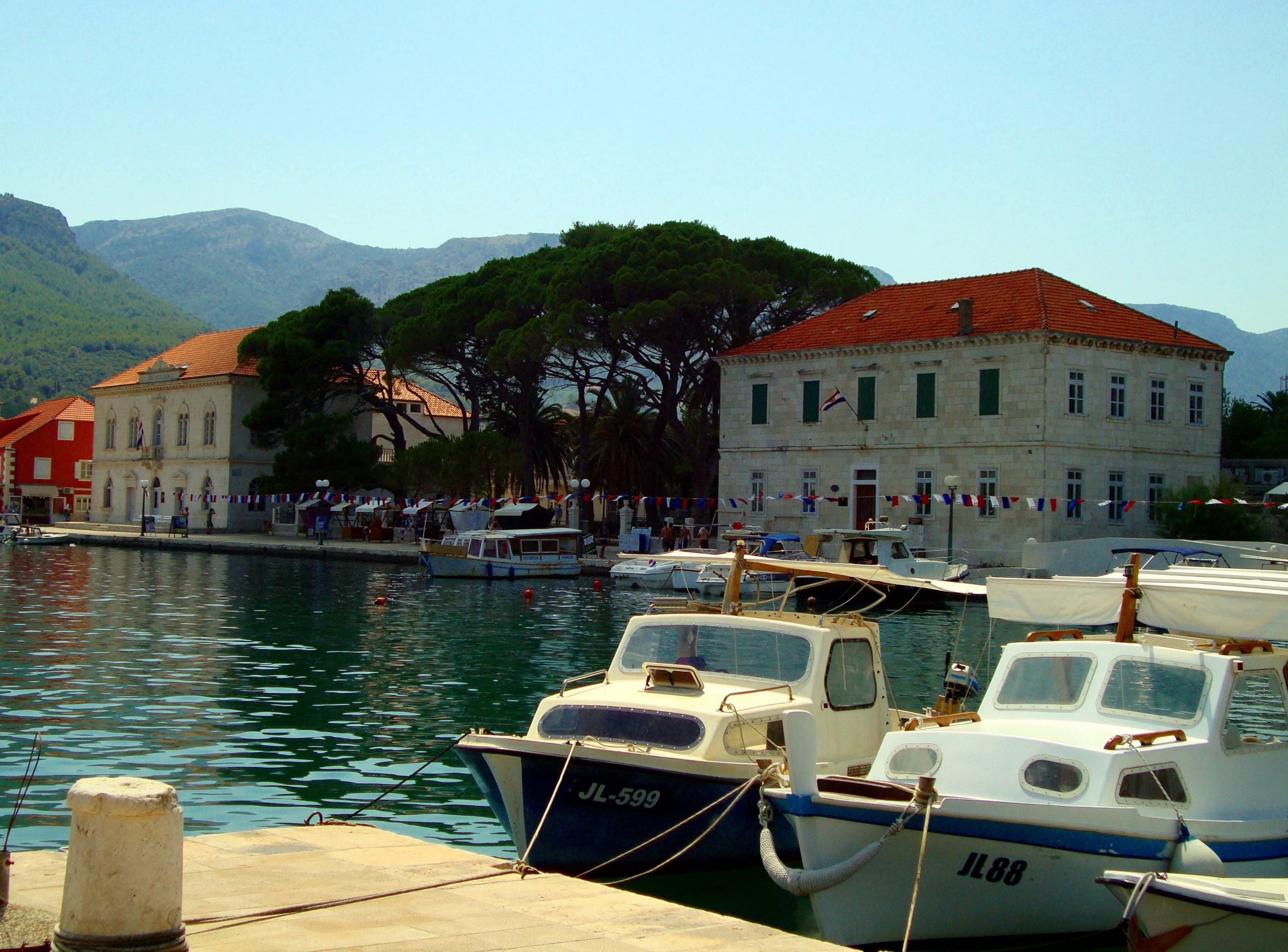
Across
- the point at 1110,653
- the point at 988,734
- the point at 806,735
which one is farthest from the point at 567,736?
the point at 1110,653

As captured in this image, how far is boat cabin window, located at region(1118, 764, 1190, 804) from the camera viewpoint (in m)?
9.44

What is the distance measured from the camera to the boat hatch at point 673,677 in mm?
11680

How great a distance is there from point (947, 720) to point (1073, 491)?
37.0 metres

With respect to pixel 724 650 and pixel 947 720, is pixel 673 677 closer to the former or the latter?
pixel 724 650

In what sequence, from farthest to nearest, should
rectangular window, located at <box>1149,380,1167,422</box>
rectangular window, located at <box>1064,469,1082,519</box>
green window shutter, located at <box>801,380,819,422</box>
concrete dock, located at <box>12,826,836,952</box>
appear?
1. green window shutter, located at <box>801,380,819,422</box>
2. rectangular window, located at <box>1149,380,1167,422</box>
3. rectangular window, located at <box>1064,469,1082,519</box>
4. concrete dock, located at <box>12,826,836,952</box>

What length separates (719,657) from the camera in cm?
1237

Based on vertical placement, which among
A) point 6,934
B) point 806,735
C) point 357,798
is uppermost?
point 806,735

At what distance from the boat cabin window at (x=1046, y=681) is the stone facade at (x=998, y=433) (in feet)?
115

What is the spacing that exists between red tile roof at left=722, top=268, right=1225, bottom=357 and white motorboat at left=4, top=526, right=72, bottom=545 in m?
37.4

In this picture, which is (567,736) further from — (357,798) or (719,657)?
(357,798)

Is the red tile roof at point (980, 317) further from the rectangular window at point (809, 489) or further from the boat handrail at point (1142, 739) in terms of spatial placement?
the boat handrail at point (1142, 739)

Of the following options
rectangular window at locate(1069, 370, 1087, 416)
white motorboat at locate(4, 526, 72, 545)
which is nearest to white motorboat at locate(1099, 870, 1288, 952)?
rectangular window at locate(1069, 370, 1087, 416)

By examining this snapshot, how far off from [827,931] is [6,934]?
5371mm

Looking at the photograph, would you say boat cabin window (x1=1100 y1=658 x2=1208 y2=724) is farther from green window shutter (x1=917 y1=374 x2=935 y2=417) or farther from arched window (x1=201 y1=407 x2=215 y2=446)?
arched window (x1=201 y1=407 x2=215 y2=446)
